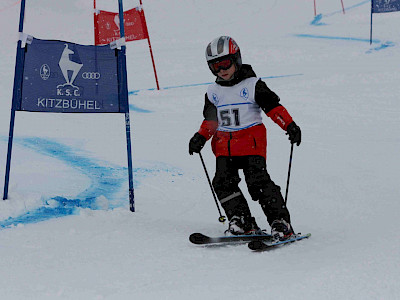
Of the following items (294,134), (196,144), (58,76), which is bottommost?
(196,144)

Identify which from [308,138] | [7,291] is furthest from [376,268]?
[308,138]

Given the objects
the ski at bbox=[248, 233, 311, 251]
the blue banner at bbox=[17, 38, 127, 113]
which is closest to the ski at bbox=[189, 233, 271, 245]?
the ski at bbox=[248, 233, 311, 251]

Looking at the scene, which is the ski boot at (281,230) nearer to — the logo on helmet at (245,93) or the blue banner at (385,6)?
the logo on helmet at (245,93)

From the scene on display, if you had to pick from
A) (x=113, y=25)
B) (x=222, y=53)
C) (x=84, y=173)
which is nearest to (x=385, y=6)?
(x=113, y=25)

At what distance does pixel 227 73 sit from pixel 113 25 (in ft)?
25.0

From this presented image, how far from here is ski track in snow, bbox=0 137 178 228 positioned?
4145mm

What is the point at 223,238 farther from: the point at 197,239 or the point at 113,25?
the point at 113,25

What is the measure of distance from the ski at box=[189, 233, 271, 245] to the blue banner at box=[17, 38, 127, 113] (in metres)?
1.48

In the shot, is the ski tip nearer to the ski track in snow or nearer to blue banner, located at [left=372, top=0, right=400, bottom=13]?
the ski track in snow

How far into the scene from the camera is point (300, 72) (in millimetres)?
11977

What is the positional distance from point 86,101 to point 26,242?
4.13 ft

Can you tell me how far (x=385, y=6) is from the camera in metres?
13.2

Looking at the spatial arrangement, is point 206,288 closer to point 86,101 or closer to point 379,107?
point 86,101

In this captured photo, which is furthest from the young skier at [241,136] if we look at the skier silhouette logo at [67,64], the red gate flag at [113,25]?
the red gate flag at [113,25]
